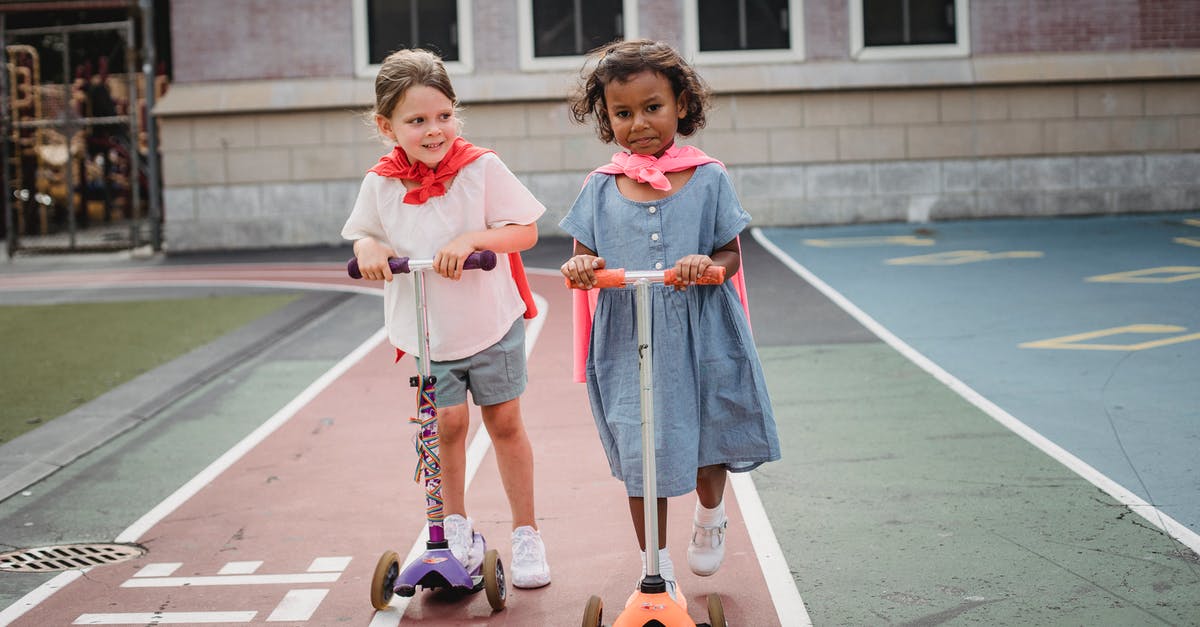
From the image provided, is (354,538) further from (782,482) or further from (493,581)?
(782,482)

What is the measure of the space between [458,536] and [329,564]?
2.51 feet

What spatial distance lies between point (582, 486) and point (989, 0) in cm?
1525

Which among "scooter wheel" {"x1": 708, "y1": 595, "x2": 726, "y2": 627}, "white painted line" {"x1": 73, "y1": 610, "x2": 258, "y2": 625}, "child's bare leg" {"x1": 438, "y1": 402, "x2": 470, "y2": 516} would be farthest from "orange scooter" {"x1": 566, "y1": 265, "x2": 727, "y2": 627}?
"white painted line" {"x1": 73, "y1": 610, "x2": 258, "y2": 625}

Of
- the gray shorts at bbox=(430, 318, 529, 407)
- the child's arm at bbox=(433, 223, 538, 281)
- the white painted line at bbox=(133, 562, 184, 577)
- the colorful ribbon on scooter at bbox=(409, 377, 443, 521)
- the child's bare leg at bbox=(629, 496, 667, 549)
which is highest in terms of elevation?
the child's arm at bbox=(433, 223, 538, 281)

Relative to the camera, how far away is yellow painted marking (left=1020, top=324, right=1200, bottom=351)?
881 cm

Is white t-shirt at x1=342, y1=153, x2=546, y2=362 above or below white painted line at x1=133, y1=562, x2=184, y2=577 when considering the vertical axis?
above

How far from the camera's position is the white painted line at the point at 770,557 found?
173 inches

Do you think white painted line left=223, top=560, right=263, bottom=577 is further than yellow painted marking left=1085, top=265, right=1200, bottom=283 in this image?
No

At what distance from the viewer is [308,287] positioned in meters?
14.5

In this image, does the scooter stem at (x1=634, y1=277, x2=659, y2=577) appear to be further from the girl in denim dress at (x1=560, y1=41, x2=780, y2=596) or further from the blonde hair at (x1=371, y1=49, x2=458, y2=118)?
→ the blonde hair at (x1=371, y1=49, x2=458, y2=118)

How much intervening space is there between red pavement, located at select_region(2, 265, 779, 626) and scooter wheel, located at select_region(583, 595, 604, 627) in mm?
471

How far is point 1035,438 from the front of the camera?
657cm

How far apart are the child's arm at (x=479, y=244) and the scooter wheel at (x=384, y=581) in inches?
41.3

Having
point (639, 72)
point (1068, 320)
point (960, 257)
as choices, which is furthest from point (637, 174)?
point (960, 257)
